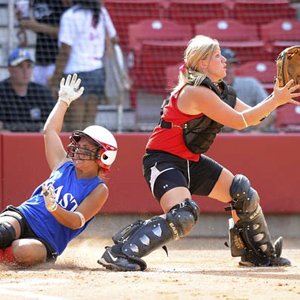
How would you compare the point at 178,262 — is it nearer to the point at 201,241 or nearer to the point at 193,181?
the point at 193,181

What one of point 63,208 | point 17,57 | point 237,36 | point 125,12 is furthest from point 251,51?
point 63,208

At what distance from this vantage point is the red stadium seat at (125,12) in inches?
448

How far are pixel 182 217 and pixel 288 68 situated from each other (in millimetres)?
1227

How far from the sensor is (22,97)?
32.3 feet

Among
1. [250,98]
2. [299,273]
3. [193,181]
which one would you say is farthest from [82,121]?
[299,273]

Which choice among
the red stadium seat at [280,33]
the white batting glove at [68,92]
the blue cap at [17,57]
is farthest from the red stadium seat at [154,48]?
the white batting glove at [68,92]

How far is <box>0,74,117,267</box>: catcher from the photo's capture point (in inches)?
239

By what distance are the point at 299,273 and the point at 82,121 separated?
4.38m

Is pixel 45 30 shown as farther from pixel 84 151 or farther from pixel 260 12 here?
pixel 84 151

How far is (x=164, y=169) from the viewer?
6.19 metres

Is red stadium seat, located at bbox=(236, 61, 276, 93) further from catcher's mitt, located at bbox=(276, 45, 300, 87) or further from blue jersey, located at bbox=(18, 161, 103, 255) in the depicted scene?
blue jersey, located at bbox=(18, 161, 103, 255)

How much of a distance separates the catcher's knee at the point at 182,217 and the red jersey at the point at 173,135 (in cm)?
40

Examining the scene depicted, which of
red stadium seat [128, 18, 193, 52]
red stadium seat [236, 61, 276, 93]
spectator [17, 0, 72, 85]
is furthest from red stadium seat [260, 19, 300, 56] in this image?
spectator [17, 0, 72, 85]

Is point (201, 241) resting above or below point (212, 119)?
below
